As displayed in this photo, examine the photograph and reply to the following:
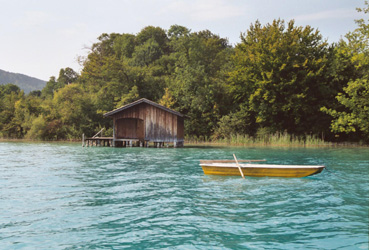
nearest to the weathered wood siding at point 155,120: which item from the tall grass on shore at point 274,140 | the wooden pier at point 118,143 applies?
the wooden pier at point 118,143

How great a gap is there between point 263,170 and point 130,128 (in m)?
26.3

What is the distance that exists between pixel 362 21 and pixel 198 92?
1936 cm

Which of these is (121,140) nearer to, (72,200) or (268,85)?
(268,85)

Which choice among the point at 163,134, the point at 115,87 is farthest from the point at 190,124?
the point at 115,87

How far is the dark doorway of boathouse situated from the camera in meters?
38.8

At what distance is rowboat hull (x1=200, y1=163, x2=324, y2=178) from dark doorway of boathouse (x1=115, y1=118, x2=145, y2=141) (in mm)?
24684

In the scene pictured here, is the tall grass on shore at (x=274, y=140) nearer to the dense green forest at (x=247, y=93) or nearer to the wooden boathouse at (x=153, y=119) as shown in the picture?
the dense green forest at (x=247, y=93)

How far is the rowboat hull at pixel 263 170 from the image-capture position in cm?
1423

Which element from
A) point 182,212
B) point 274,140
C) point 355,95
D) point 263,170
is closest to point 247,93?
point 274,140

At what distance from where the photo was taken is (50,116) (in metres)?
46.8

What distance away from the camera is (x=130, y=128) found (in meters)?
39.2

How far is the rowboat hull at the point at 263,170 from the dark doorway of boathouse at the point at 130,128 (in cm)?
2468

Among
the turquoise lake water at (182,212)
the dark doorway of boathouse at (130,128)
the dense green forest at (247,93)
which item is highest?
the dense green forest at (247,93)

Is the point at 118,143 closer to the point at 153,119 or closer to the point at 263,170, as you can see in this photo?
the point at 153,119
